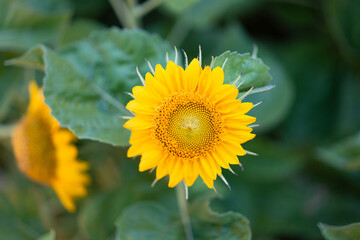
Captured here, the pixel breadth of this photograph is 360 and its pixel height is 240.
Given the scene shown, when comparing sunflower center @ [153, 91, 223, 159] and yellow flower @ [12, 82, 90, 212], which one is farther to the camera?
yellow flower @ [12, 82, 90, 212]

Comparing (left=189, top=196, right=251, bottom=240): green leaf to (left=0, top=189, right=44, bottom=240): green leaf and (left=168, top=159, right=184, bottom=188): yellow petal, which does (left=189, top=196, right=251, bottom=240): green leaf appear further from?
(left=0, top=189, right=44, bottom=240): green leaf

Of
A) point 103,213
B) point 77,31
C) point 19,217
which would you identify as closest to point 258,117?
point 103,213

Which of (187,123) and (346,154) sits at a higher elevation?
(187,123)

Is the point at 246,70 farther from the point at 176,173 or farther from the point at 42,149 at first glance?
the point at 42,149

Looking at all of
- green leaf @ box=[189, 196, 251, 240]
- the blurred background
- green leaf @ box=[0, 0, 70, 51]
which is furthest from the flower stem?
green leaf @ box=[0, 0, 70, 51]

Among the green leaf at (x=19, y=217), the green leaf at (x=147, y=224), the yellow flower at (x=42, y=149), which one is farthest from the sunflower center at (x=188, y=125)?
the green leaf at (x=19, y=217)

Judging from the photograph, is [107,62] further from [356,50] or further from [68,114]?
[356,50]
